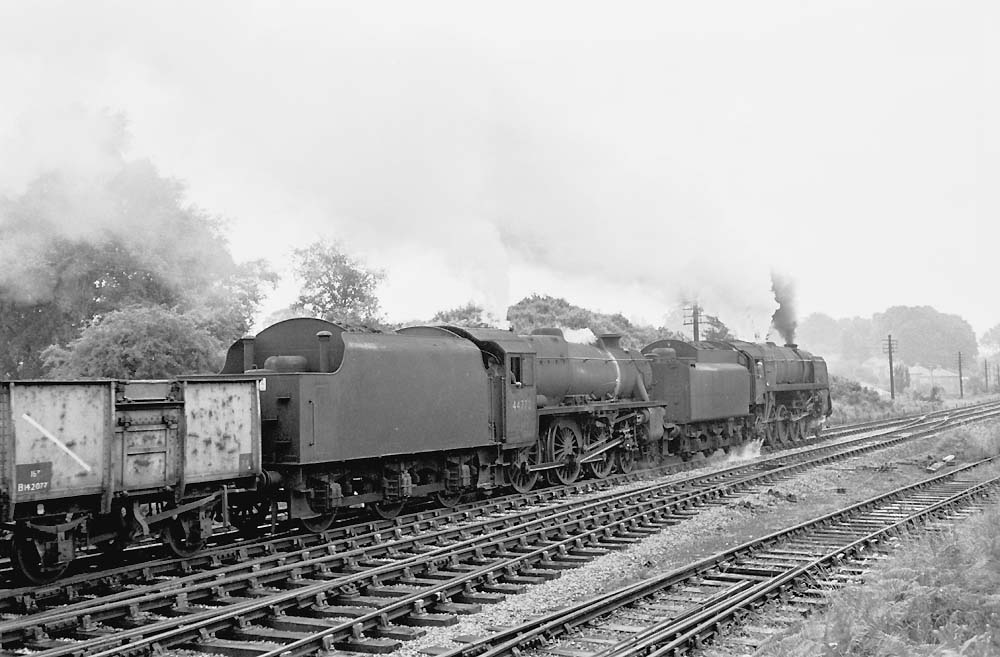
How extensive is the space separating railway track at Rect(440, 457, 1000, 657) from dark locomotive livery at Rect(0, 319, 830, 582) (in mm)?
4217

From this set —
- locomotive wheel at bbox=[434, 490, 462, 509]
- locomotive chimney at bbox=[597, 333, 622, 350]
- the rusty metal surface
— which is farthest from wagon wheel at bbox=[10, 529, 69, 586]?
locomotive chimney at bbox=[597, 333, 622, 350]

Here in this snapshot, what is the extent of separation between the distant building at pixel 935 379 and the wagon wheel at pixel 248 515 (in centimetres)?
8966

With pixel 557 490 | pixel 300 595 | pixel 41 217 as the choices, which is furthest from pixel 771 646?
pixel 41 217

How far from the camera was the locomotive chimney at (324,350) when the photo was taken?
11.2 meters

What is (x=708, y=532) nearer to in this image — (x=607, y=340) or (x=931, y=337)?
(x=607, y=340)

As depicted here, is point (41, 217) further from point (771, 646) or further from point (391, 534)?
point (771, 646)

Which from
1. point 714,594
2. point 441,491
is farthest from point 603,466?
point 714,594

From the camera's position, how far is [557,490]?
Answer: 15234 millimetres

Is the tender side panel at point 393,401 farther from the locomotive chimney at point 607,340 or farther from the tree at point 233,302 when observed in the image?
the tree at point 233,302

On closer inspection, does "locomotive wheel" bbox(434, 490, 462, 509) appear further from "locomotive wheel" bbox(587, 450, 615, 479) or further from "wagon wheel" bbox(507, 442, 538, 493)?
"locomotive wheel" bbox(587, 450, 615, 479)

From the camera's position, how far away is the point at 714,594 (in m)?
8.05

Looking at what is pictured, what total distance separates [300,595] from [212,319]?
1638 cm

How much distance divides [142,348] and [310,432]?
11.9m

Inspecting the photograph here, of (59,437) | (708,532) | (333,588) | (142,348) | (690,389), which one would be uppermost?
(142,348)
